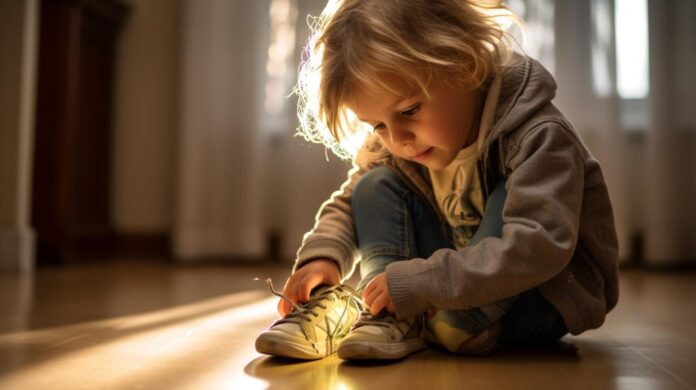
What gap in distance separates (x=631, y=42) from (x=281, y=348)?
185cm

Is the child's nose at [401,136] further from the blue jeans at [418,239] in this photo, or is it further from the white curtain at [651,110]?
the white curtain at [651,110]

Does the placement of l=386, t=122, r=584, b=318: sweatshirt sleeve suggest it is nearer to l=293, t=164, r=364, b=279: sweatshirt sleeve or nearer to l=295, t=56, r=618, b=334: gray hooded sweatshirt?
l=295, t=56, r=618, b=334: gray hooded sweatshirt

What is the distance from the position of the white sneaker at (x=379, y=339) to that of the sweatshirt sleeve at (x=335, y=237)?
136mm

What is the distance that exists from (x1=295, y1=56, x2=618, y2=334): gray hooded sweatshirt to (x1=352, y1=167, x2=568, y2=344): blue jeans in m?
0.04

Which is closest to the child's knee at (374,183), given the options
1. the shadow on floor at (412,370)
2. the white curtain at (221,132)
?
the shadow on floor at (412,370)

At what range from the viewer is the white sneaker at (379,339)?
0.75 meters

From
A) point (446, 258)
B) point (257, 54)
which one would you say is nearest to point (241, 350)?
point (446, 258)

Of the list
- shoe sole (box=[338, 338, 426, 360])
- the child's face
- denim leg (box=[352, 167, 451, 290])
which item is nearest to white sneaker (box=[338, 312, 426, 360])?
shoe sole (box=[338, 338, 426, 360])

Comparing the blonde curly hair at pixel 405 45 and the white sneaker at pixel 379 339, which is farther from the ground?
the blonde curly hair at pixel 405 45

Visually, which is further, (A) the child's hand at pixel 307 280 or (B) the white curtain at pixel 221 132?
(B) the white curtain at pixel 221 132

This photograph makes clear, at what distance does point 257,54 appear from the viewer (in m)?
2.32

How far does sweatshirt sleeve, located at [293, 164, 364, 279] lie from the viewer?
3.05ft

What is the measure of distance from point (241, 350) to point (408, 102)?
1.17 feet

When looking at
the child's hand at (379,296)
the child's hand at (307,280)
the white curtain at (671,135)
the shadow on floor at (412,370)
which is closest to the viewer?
the shadow on floor at (412,370)
